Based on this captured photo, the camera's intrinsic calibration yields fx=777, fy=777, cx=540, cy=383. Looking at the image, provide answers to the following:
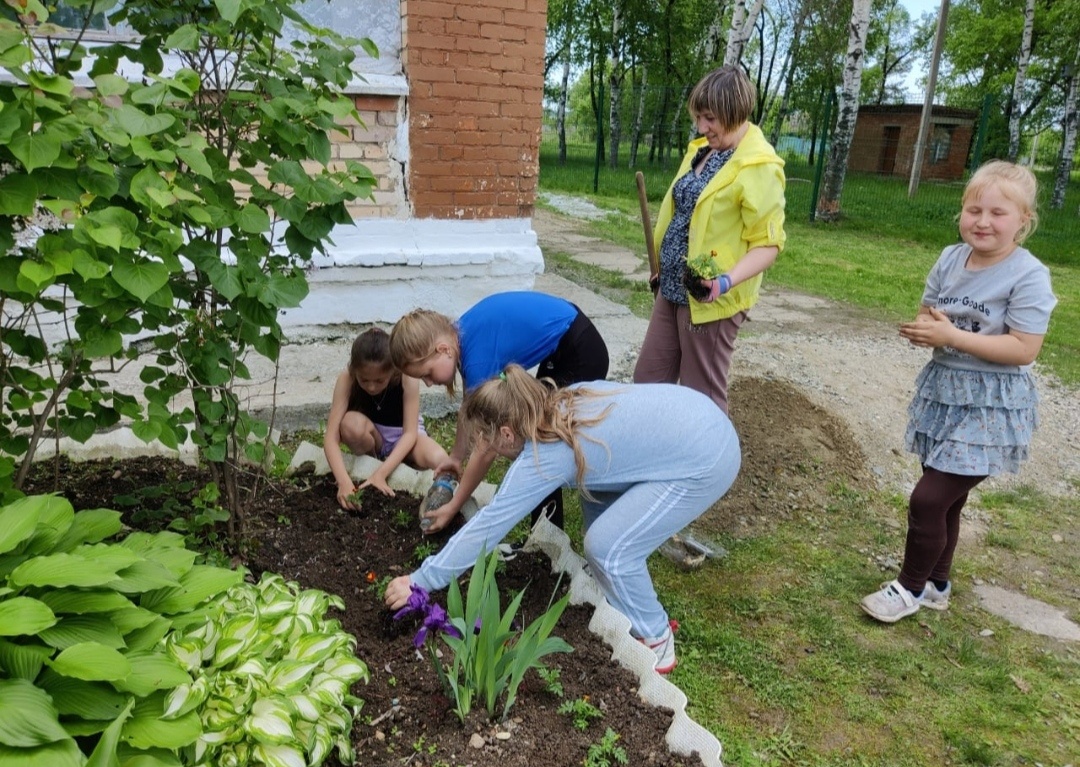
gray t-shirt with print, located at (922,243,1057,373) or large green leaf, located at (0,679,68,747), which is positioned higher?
gray t-shirt with print, located at (922,243,1057,373)

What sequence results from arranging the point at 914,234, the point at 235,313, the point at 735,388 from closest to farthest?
the point at 235,313 → the point at 735,388 → the point at 914,234

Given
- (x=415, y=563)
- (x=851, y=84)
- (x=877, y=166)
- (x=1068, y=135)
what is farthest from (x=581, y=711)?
(x=877, y=166)

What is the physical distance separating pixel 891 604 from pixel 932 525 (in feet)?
1.11

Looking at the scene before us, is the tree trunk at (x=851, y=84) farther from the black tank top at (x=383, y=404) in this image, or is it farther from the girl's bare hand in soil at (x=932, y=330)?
the black tank top at (x=383, y=404)

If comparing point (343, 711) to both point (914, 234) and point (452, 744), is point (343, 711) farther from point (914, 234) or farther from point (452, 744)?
point (914, 234)

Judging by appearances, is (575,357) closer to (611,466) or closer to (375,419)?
(611,466)

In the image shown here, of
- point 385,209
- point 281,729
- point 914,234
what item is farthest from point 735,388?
point 914,234

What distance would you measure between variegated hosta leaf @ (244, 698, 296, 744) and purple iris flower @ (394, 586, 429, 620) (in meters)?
0.57

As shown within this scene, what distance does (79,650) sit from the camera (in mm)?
1335

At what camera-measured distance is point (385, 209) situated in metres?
4.61

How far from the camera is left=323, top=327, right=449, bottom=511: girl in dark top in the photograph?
9.61 ft

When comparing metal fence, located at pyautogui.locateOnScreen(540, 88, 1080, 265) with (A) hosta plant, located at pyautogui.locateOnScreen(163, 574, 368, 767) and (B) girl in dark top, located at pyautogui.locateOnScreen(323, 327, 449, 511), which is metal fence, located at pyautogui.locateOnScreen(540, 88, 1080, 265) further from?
(A) hosta plant, located at pyautogui.locateOnScreen(163, 574, 368, 767)

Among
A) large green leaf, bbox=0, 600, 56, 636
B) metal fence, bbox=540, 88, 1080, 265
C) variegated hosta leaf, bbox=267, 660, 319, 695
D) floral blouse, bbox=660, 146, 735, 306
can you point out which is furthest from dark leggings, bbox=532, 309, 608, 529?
metal fence, bbox=540, 88, 1080, 265

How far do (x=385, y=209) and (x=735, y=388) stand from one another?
7.60 ft
